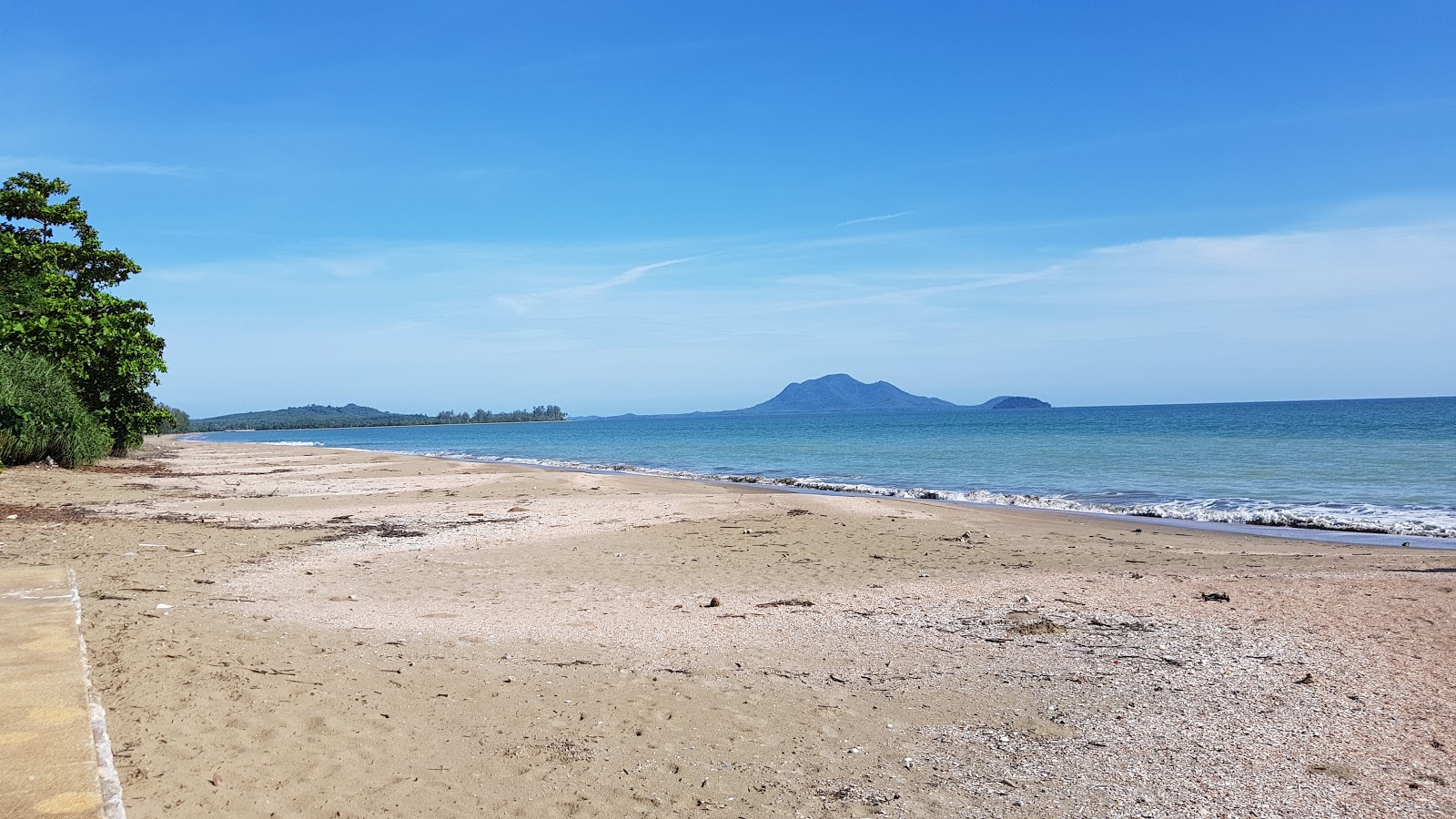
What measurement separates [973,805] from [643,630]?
3.98 m

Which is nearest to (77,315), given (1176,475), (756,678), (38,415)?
(38,415)

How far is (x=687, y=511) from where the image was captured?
17500mm

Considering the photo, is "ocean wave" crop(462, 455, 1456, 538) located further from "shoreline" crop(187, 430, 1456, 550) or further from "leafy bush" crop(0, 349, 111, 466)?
"leafy bush" crop(0, 349, 111, 466)

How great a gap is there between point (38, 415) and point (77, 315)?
204 inches

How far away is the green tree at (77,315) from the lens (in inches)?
945

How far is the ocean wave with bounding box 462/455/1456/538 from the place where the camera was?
15812mm

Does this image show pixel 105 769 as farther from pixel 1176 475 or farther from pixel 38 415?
pixel 1176 475

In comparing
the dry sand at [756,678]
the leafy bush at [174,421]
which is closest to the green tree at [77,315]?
the leafy bush at [174,421]

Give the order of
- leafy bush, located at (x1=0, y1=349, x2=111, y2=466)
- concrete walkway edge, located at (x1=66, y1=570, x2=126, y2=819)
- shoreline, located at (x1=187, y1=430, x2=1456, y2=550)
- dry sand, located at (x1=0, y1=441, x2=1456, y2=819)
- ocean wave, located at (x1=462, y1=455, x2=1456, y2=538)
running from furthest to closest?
leafy bush, located at (x1=0, y1=349, x2=111, y2=466)
ocean wave, located at (x1=462, y1=455, x2=1456, y2=538)
shoreline, located at (x1=187, y1=430, x2=1456, y2=550)
dry sand, located at (x1=0, y1=441, x2=1456, y2=819)
concrete walkway edge, located at (x1=66, y1=570, x2=126, y2=819)

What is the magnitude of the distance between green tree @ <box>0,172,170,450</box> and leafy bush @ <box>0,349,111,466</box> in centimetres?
193

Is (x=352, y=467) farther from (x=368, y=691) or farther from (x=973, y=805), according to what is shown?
(x=973, y=805)

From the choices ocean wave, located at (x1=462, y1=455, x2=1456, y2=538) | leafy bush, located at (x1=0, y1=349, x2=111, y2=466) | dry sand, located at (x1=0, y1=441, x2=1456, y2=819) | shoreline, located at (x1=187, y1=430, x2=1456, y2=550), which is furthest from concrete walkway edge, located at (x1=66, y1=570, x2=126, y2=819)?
leafy bush, located at (x1=0, y1=349, x2=111, y2=466)

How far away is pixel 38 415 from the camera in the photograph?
843 inches

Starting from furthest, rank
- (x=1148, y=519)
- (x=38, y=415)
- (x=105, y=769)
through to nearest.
Result: (x=38, y=415)
(x=1148, y=519)
(x=105, y=769)
